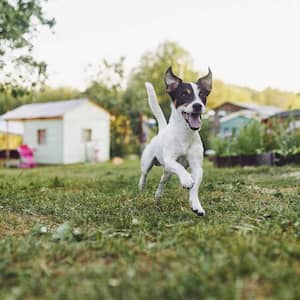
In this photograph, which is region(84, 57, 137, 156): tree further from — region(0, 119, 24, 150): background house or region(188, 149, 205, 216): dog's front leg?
region(188, 149, 205, 216): dog's front leg

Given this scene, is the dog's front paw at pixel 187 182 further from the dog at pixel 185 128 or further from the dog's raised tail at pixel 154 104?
the dog's raised tail at pixel 154 104

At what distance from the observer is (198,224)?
3115mm

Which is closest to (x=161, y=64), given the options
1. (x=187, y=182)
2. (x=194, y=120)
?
(x=194, y=120)

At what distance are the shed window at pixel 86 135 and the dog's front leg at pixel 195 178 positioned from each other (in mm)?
19848

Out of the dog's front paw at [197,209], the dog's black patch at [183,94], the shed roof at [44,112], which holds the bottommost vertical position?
the dog's front paw at [197,209]

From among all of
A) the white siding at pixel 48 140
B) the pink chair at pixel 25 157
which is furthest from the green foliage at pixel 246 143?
the white siding at pixel 48 140

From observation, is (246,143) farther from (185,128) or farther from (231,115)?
(231,115)

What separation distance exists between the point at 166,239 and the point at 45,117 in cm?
2019

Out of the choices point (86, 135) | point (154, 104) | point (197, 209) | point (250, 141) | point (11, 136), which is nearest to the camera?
point (197, 209)

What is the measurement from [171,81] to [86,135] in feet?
66.1

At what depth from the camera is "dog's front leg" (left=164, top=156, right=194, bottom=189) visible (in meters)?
3.57

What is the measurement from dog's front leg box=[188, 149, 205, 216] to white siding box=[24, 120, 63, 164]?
61.0ft

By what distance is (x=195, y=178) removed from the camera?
3.85m

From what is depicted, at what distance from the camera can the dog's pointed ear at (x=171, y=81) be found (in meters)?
4.00
